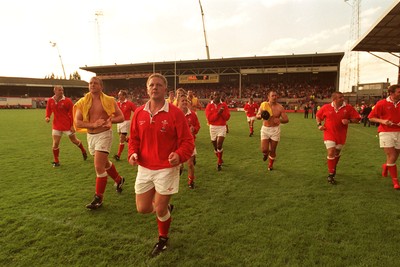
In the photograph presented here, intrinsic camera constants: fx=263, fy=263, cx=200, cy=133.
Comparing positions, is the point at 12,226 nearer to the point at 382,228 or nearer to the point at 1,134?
the point at 382,228

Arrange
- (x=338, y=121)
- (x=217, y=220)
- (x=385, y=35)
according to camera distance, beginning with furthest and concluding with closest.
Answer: (x=385, y=35)
(x=338, y=121)
(x=217, y=220)

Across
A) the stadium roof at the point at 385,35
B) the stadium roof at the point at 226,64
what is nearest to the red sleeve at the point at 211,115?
the stadium roof at the point at 385,35

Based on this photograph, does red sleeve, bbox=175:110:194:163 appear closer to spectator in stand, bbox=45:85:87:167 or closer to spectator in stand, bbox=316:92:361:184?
spectator in stand, bbox=316:92:361:184

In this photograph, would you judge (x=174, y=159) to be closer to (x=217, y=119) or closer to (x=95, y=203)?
(x=95, y=203)

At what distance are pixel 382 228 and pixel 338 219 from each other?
0.61m

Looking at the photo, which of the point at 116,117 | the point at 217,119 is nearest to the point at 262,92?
the point at 217,119

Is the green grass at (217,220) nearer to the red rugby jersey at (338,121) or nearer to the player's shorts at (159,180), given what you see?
the player's shorts at (159,180)

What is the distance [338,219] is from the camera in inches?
174

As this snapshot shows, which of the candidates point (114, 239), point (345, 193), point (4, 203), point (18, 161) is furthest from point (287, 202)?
point (18, 161)

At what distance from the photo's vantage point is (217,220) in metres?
4.39

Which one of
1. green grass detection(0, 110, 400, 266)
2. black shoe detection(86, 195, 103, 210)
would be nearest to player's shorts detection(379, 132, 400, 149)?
green grass detection(0, 110, 400, 266)

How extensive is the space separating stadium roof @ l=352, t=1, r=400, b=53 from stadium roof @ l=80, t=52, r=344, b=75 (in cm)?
1714

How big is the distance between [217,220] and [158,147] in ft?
5.91

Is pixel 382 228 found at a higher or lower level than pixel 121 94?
lower
